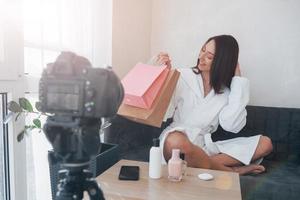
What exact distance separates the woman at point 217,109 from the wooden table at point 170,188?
33 centimetres

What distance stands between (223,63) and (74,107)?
128 centimetres

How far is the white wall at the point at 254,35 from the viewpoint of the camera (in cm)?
193

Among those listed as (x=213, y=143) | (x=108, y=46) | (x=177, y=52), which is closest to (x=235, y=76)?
(x=213, y=143)

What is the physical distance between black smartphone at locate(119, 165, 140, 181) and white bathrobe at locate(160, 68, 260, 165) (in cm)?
38

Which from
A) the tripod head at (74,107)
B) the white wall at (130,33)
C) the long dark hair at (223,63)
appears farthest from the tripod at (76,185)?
the white wall at (130,33)

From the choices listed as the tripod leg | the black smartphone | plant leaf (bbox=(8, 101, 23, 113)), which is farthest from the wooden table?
plant leaf (bbox=(8, 101, 23, 113))

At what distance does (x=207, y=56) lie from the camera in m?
1.70

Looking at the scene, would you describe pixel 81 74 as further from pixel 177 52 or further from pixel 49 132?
pixel 177 52

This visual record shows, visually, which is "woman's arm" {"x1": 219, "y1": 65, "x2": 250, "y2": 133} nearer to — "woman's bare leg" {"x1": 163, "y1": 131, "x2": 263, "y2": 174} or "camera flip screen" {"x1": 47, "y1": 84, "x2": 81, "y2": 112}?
"woman's bare leg" {"x1": 163, "y1": 131, "x2": 263, "y2": 174}

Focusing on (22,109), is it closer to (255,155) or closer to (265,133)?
(255,155)

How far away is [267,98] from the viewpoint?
2004 millimetres

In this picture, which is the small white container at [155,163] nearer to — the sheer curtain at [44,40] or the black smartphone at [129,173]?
the black smartphone at [129,173]

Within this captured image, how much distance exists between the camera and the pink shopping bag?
4.05 ft

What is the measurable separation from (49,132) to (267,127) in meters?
1.56
